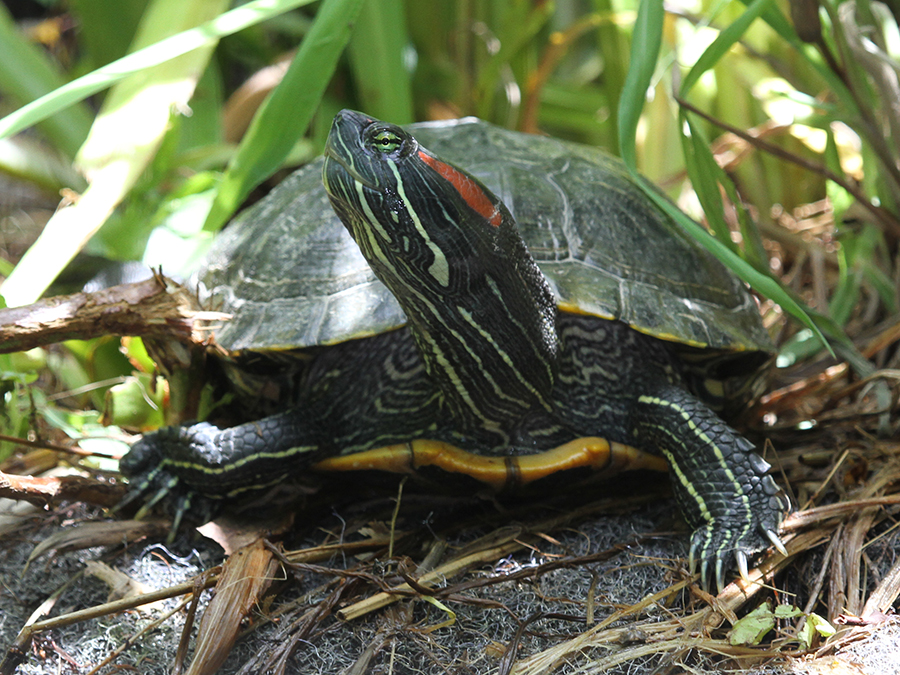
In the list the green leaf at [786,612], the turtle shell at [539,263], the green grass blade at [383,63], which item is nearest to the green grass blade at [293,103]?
the turtle shell at [539,263]

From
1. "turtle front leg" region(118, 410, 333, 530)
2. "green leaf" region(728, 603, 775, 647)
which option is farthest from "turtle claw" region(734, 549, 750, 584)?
"turtle front leg" region(118, 410, 333, 530)

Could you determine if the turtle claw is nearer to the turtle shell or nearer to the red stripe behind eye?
the turtle shell

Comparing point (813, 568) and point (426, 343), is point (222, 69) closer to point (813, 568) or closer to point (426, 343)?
point (426, 343)

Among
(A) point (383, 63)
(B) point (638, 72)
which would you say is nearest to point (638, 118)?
(B) point (638, 72)

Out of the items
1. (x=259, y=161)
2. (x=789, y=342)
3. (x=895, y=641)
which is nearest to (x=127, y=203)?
(x=259, y=161)

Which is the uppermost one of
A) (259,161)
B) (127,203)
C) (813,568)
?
(259,161)

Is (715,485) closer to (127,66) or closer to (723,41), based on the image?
(723,41)
